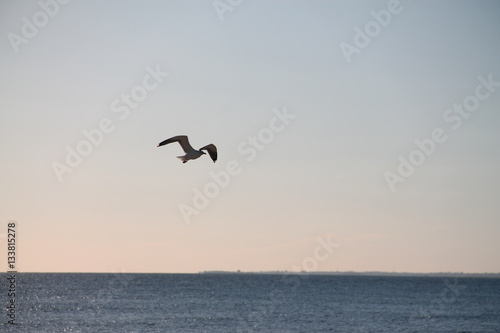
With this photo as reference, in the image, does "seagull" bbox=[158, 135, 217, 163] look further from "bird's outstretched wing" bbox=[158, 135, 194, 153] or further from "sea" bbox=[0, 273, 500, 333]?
"sea" bbox=[0, 273, 500, 333]

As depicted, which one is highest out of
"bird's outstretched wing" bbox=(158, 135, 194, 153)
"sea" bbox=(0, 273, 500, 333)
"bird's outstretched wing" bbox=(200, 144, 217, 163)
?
"bird's outstretched wing" bbox=(158, 135, 194, 153)

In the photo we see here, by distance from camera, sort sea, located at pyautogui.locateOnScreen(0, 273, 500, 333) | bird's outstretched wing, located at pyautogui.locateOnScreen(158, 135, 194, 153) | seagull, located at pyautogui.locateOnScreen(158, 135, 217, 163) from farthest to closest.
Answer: sea, located at pyautogui.locateOnScreen(0, 273, 500, 333), bird's outstretched wing, located at pyautogui.locateOnScreen(158, 135, 194, 153), seagull, located at pyautogui.locateOnScreen(158, 135, 217, 163)

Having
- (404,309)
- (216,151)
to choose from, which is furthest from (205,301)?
(216,151)

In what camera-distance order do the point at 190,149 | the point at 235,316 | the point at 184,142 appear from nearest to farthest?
the point at 184,142
the point at 190,149
the point at 235,316

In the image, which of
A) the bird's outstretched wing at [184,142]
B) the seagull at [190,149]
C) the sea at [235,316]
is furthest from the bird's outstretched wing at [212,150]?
the sea at [235,316]

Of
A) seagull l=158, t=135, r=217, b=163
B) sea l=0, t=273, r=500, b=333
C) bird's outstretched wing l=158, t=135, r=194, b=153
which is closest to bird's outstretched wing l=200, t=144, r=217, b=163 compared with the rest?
seagull l=158, t=135, r=217, b=163

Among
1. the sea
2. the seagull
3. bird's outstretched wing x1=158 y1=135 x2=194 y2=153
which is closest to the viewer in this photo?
the seagull

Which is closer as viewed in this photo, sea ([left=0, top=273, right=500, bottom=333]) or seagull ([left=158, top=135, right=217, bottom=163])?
seagull ([left=158, top=135, right=217, bottom=163])

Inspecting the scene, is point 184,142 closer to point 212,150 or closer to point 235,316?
point 212,150

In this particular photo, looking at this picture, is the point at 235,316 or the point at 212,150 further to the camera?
the point at 235,316

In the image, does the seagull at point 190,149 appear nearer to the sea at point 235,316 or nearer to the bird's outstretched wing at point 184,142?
the bird's outstretched wing at point 184,142

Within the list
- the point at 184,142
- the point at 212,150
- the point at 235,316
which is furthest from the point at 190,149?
the point at 235,316

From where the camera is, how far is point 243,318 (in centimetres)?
6228

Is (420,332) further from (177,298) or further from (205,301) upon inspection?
(177,298)
